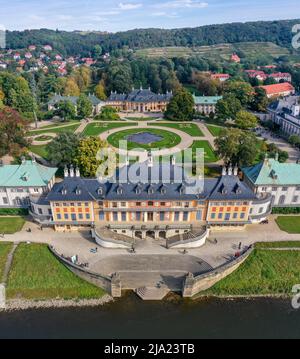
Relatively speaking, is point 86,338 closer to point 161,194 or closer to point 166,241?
point 166,241

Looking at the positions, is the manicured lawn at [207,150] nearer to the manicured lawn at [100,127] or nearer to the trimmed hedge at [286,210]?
the trimmed hedge at [286,210]

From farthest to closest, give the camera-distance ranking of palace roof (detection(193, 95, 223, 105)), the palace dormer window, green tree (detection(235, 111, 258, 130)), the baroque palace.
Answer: palace roof (detection(193, 95, 223, 105))
green tree (detection(235, 111, 258, 130))
the baroque palace
the palace dormer window

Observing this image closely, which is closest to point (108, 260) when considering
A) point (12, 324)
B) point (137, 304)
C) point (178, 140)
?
point (137, 304)

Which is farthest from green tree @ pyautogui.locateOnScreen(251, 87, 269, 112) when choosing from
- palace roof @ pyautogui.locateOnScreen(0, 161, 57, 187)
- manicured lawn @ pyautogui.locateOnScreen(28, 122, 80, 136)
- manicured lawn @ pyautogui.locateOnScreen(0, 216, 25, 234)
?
manicured lawn @ pyautogui.locateOnScreen(0, 216, 25, 234)

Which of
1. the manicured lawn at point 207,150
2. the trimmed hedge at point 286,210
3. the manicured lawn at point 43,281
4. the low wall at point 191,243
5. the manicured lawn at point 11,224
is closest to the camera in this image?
the manicured lawn at point 43,281

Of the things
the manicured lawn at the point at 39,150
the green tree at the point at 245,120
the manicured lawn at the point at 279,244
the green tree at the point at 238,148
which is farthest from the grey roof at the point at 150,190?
the green tree at the point at 245,120

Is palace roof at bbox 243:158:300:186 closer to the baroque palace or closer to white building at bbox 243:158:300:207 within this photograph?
white building at bbox 243:158:300:207
